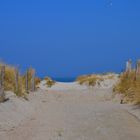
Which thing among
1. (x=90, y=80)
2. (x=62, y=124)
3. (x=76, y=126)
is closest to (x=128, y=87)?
(x=90, y=80)

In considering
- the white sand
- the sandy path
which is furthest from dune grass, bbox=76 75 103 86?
the sandy path

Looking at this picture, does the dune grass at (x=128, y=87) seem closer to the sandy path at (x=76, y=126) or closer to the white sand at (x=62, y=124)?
the white sand at (x=62, y=124)

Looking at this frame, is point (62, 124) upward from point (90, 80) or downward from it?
downward

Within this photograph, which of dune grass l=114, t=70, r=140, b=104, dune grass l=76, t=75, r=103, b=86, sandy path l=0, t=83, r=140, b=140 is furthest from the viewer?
dune grass l=76, t=75, r=103, b=86

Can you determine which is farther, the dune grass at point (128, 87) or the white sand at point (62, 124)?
the dune grass at point (128, 87)

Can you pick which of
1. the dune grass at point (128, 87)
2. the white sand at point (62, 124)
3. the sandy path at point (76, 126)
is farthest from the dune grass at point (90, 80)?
the sandy path at point (76, 126)

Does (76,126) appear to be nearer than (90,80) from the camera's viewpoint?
Yes

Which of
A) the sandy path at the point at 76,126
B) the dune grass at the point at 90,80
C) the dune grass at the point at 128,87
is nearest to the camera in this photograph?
the sandy path at the point at 76,126

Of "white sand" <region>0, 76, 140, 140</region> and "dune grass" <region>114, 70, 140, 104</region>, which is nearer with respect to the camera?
"white sand" <region>0, 76, 140, 140</region>

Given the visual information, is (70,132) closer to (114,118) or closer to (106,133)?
(106,133)

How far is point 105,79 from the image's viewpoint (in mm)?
42656

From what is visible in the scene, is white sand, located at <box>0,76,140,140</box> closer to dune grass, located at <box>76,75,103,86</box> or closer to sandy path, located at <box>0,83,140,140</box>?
sandy path, located at <box>0,83,140,140</box>

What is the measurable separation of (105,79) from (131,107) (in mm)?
19089

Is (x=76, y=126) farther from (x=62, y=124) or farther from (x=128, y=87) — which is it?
(x=128, y=87)
